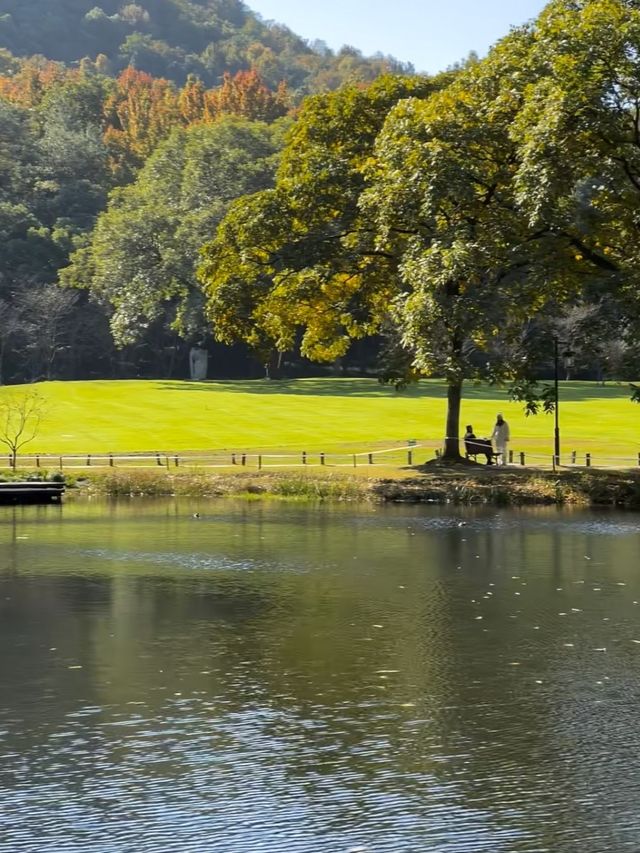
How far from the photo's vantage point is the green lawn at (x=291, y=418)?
229 feet

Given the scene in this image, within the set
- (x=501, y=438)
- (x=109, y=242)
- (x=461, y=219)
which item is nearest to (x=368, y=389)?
(x=109, y=242)

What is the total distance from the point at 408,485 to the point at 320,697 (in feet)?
100

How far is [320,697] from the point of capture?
68.4ft

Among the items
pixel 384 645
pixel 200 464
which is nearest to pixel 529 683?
pixel 384 645

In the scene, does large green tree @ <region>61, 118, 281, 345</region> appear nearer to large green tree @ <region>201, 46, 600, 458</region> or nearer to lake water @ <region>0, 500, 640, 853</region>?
large green tree @ <region>201, 46, 600, 458</region>

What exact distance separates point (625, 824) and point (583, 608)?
13410 mm

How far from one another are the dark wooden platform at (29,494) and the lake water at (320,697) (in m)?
13.5

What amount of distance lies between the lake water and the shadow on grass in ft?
188

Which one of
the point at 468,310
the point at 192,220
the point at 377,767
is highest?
the point at 192,220

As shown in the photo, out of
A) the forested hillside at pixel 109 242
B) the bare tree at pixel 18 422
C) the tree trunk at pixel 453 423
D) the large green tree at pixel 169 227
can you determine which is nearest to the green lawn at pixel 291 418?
the bare tree at pixel 18 422

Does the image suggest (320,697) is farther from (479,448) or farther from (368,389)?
(368,389)

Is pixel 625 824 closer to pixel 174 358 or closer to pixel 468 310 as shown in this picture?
pixel 468 310

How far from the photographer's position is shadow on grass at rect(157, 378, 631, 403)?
95.6m

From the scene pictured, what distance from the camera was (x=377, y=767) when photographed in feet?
56.4
